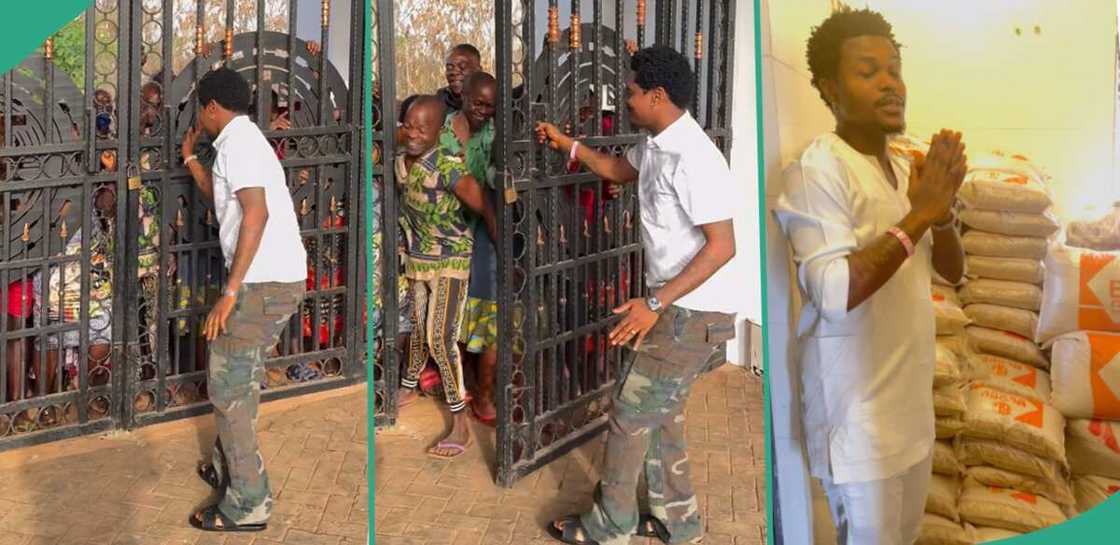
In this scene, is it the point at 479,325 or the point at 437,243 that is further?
the point at 479,325

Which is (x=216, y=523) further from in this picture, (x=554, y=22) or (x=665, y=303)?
(x=554, y=22)

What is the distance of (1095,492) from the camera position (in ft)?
9.28

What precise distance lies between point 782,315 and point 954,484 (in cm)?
50

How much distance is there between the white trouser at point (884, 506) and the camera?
2.79 metres

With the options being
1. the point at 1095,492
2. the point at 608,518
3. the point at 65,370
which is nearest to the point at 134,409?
the point at 65,370

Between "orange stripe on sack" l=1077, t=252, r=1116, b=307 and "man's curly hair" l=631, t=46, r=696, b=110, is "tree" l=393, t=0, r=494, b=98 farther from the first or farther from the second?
"orange stripe on sack" l=1077, t=252, r=1116, b=307

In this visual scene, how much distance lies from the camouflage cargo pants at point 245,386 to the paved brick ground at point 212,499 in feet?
0.15

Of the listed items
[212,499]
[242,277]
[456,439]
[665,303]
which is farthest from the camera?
→ [456,439]

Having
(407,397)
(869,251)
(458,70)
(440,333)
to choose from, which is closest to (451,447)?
(407,397)

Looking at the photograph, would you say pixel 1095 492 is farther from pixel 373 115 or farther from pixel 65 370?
pixel 65 370

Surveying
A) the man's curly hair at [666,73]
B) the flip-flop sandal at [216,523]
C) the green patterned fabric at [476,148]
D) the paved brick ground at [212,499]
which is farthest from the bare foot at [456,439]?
the man's curly hair at [666,73]

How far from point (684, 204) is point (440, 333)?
911 millimetres

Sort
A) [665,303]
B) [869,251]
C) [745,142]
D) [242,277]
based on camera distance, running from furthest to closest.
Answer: [242,277]
[665,303]
[745,142]
[869,251]

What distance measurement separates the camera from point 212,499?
3334mm
